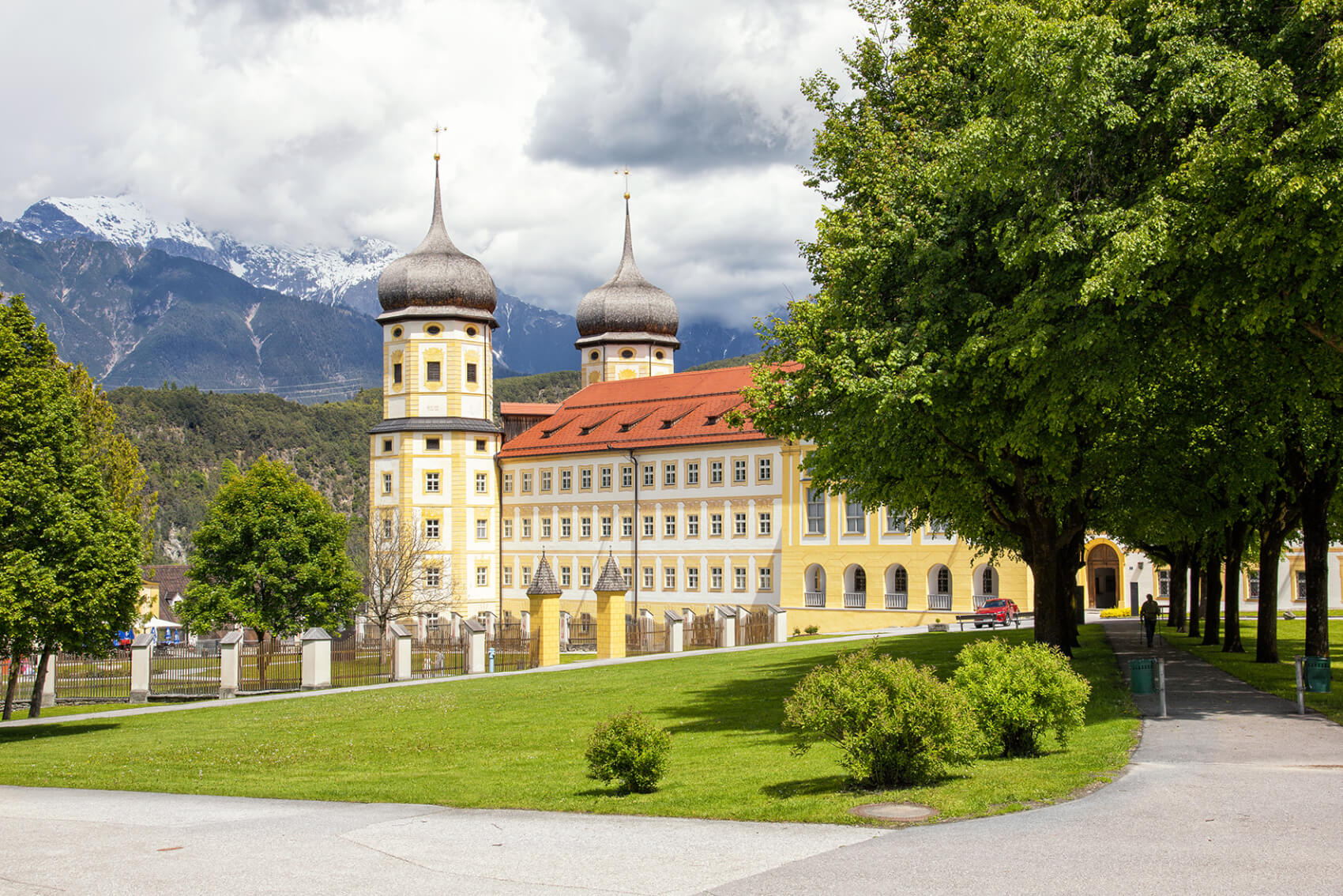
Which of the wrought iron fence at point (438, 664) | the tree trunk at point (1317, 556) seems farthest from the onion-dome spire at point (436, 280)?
the tree trunk at point (1317, 556)

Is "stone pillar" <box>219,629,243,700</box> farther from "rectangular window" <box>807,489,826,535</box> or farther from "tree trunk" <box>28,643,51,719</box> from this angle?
"rectangular window" <box>807,489,826,535</box>

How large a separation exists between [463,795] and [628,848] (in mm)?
4397

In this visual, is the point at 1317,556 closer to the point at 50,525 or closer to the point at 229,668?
the point at 50,525

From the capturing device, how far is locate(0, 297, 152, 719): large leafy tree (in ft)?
81.1

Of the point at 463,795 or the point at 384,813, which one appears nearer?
the point at 384,813

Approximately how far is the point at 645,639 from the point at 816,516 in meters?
19.4

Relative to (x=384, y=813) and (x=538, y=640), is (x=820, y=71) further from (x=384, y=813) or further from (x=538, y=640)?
(x=538, y=640)

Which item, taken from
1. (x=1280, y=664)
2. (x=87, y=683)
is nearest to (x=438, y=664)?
(x=87, y=683)

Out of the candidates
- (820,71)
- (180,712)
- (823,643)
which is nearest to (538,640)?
(823,643)

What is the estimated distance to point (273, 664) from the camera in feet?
126

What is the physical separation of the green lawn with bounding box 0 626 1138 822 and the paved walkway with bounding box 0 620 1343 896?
67cm

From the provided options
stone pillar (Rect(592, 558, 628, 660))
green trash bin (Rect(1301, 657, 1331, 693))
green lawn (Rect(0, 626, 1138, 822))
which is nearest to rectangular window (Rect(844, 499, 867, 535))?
stone pillar (Rect(592, 558, 628, 660))

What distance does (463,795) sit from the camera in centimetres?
1391

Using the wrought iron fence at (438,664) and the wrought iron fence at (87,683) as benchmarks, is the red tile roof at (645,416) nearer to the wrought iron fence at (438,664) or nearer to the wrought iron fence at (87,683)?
the wrought iron fence at (438,664)
